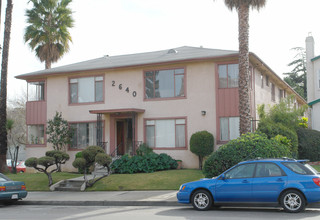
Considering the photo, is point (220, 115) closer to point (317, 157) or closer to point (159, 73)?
point (159, 73)

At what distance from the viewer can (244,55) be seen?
1752 centimetres

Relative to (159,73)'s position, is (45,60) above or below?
above

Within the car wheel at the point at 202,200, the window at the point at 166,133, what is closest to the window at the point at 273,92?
the window at the point at 166,133

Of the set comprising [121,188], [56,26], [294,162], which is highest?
[56,26]

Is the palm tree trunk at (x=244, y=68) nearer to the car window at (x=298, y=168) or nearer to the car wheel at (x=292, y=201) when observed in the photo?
the car window at (x=298, y=168)

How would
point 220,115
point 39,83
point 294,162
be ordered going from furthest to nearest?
point 39,83
point 220,115
point 294,162

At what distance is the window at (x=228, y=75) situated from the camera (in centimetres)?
2030

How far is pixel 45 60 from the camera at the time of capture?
30.0 metres

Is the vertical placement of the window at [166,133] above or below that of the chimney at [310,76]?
below

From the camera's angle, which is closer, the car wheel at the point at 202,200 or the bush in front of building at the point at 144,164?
the car wheel at the point at 202,200

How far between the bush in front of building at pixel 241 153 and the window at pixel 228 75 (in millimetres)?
5991

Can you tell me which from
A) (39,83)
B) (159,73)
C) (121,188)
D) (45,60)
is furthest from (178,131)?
(45,60)

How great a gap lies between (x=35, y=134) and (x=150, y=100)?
27.0ft

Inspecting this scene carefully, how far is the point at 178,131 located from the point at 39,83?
990cm
